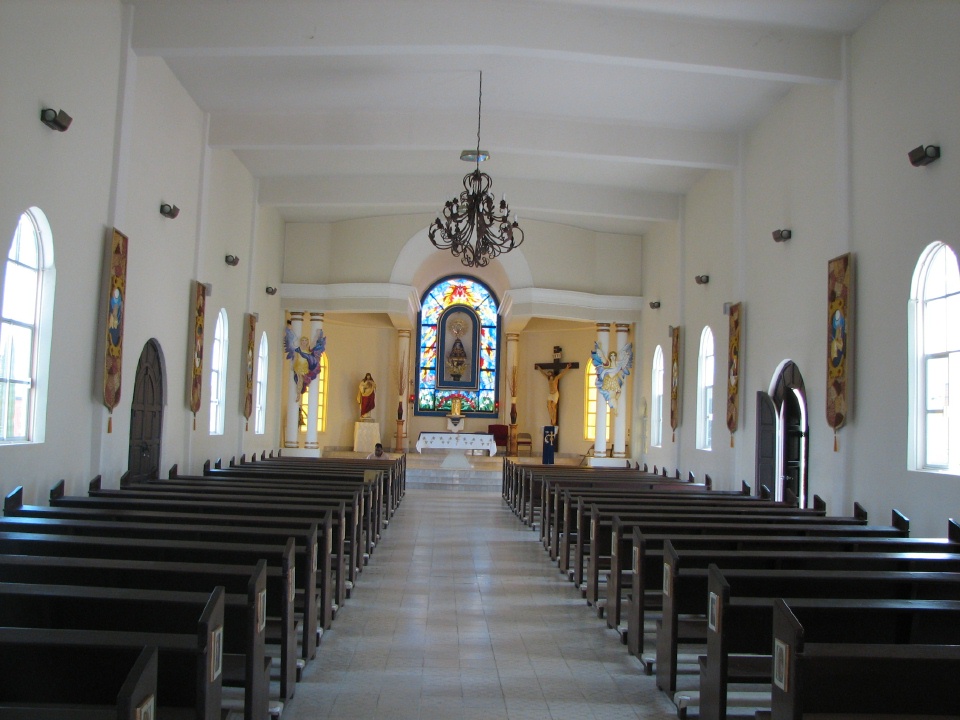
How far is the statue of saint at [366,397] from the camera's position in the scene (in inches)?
789

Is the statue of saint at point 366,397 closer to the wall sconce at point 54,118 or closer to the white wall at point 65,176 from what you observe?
the white wall at point 65,176

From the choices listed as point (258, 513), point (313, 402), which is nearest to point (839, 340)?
point (258, 513)

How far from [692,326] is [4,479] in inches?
398

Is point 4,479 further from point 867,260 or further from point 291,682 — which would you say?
point 867,260

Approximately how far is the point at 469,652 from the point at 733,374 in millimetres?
7166

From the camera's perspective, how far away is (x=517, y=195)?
14.1 m

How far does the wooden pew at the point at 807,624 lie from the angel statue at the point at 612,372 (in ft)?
43.1

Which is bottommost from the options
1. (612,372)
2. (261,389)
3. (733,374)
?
(261,389)

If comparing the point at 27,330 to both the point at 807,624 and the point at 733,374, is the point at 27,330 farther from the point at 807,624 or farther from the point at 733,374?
the point at 733,374

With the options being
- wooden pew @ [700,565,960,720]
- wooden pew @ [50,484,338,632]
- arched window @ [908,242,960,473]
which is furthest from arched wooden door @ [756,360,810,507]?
wooden pew @ [700,565,960,720]

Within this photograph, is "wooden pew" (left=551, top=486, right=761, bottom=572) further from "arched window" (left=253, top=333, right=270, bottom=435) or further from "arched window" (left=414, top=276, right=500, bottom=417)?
"arched window" (left=414, top=276, right=500, bottom=417)

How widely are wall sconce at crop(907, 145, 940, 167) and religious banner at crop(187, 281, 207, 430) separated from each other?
8.03 metres

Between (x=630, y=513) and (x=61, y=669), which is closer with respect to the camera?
(x=61, y=669)

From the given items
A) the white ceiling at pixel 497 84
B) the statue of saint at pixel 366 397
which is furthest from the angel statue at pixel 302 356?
the statue of saint at pixel 366 397
